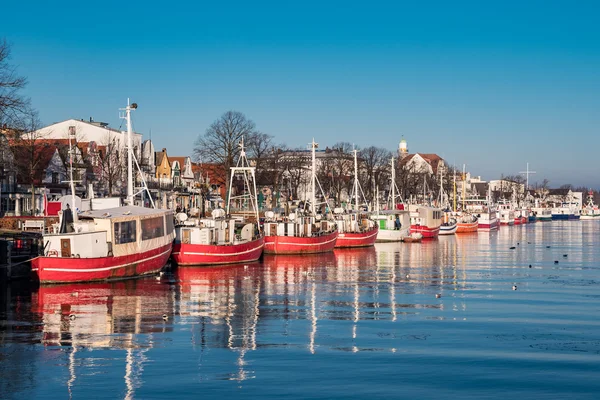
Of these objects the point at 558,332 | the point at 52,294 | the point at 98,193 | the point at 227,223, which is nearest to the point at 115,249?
the point at 52,294

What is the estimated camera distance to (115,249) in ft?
161

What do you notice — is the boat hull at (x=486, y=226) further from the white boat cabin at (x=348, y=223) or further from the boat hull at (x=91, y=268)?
the boat hull at (x=91, y=268)

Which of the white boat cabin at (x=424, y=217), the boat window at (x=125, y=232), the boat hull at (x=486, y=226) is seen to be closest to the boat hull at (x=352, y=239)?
the white boat cabin at (x=424, y=217)

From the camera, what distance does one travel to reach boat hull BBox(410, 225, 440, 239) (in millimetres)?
109375

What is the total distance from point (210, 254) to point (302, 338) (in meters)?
29.7

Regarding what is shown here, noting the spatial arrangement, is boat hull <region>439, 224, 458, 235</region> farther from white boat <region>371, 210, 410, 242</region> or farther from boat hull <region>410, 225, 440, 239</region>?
white boat <region>371, 210, 410, 242</region>

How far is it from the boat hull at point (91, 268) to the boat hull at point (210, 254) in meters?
6.19

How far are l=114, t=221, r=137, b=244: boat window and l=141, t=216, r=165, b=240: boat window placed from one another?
103 cm

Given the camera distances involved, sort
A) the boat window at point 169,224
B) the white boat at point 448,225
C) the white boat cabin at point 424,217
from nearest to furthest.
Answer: the boat window at point 169,224 → the white boat cabin at point 424,217 → the white boat at point 448,225

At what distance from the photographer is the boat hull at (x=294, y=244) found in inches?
2867

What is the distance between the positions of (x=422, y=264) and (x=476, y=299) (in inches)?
914

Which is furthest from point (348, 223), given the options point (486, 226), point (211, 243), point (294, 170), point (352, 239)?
point (294, 170)

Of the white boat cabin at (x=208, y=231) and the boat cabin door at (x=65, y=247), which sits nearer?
the boat cabin door at (x=65, y=247)

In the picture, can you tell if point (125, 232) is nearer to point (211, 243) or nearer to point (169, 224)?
point (169, 224)
